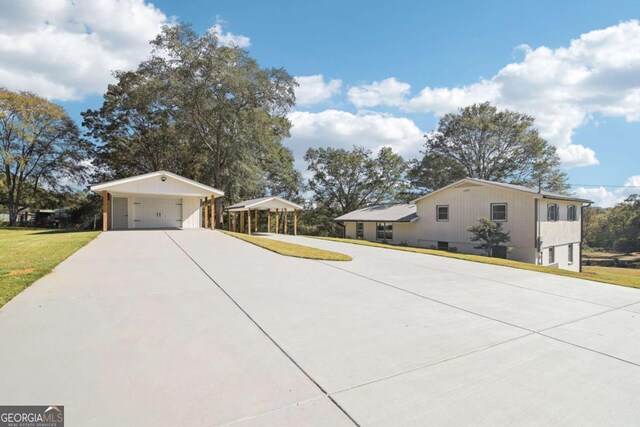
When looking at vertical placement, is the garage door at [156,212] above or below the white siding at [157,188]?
below

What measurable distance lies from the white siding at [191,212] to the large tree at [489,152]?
76.7 feet

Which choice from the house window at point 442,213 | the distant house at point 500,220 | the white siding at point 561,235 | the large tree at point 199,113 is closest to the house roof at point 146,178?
the large tree at point 199,113

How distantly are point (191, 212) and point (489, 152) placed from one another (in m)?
28.3

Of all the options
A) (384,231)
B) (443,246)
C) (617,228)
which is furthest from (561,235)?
(617,228)

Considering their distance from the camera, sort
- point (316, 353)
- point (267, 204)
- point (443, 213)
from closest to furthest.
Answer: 1. point (316, 353)
2. point (443, 213)
3. point (267, 204)

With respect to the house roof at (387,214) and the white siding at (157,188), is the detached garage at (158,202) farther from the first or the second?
the house roof at (387,214)

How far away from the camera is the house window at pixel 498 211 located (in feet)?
60.1

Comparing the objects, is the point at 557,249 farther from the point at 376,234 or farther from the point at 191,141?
the point at 191,141

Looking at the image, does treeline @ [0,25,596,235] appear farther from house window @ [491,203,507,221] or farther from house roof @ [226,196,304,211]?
house window @ [491,203,507,221]

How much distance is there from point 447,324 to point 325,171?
34.0 metres

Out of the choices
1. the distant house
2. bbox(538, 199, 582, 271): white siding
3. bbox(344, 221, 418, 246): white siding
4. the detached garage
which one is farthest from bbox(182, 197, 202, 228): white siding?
bbox(538, 199, 582, 271): white siding

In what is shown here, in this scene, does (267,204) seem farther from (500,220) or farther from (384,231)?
(500,220)

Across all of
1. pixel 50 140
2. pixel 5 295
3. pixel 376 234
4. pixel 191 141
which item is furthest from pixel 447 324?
pixel 50 140

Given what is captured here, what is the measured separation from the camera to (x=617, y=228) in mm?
41375
